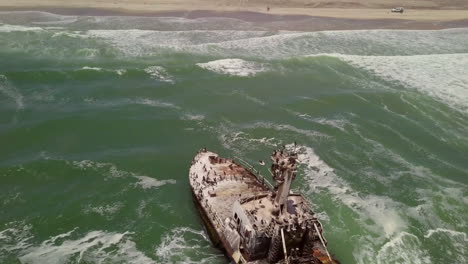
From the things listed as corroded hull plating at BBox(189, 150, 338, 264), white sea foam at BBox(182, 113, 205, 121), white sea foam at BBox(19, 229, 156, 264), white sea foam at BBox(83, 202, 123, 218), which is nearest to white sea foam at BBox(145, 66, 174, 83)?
white sea foam at BBox(182, 113, 205, 121)

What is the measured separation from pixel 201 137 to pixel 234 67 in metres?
24.0

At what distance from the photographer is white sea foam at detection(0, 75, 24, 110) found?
5050 centimetres

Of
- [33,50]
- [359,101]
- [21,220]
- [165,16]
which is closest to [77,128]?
[21,220]

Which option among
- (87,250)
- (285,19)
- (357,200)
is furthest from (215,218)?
(285,19)

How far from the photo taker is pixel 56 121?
154 ft

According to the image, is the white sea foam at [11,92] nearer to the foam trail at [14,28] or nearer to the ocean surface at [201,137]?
the ocean surface at [201,137]

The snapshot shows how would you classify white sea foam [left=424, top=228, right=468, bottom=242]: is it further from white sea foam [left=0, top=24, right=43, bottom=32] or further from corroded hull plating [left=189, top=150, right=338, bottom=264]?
white sea foam [left=0, top=24, right=43, bottom=32]

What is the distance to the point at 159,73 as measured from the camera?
62469 mm

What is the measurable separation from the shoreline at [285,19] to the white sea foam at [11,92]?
56015 millimetres

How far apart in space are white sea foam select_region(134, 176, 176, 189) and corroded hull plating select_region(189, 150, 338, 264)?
3572 mm

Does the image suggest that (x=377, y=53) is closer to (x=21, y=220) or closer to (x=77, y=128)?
(x=77, y=128)

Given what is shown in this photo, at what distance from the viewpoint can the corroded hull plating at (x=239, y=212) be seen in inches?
994

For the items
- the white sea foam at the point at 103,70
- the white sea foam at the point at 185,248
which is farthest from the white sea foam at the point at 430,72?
the white sea foam at the point at 185,248

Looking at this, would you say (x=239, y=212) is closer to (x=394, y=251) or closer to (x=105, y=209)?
(x=394, y=251)
